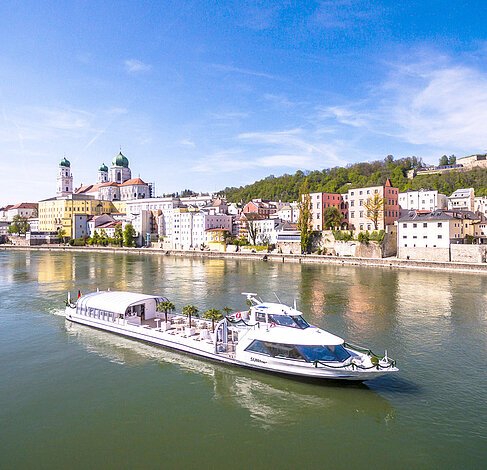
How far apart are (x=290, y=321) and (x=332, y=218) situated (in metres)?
59.5

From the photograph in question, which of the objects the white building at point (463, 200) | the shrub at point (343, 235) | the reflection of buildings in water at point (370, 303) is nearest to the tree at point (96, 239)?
the shrub at point (343, 235)

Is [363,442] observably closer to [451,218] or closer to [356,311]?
[356,311]

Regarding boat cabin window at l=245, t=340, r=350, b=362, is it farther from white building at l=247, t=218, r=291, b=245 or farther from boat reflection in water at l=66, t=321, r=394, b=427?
white building at l=247, t=218, r=291, b=245

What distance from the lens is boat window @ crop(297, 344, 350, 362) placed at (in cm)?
1458

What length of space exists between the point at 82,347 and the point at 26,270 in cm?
4099

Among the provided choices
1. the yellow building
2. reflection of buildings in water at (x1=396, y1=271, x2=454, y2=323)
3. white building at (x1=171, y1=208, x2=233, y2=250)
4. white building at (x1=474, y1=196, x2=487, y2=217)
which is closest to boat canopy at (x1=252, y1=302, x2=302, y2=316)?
reflection of buildings in water at (x1=396, y1=271, x2=454, y2=323)

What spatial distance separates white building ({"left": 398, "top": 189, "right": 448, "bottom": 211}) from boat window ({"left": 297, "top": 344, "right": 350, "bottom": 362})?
76.4 metres

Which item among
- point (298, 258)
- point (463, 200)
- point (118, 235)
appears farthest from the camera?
point (118, 235)

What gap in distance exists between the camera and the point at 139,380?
15578 mm

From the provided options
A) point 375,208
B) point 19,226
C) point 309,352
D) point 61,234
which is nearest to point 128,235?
point 61,234

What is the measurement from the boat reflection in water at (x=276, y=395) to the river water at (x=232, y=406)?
0.18ft

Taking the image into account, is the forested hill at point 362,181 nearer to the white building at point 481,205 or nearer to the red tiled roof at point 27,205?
the white building at point 481,205

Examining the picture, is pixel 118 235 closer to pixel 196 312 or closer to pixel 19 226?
pixel 19 226

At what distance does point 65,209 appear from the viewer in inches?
4862
